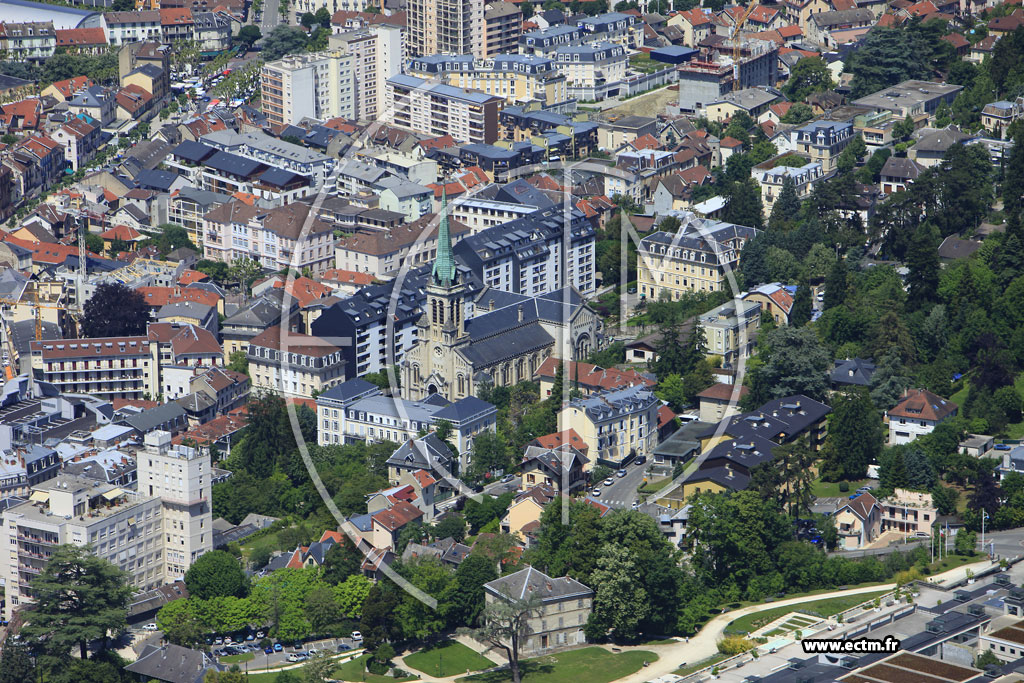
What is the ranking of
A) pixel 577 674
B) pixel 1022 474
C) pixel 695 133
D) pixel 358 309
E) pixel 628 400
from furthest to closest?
1. pixel 695 133
2. pixel 358 309
3. pixel 628 400
4. pixel 1022 474
5. pixel 577 674

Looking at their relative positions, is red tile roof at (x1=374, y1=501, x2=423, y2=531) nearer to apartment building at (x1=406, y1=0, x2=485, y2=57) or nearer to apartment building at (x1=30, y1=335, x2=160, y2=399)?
apartment building at (x1=30, y1=335, x2=160, y2=399)

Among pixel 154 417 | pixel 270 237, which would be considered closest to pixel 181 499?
pixel 154 417

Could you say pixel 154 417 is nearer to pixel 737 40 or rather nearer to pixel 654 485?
pixel 654 485

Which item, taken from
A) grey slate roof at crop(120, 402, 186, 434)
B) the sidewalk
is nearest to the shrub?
the sidewalk

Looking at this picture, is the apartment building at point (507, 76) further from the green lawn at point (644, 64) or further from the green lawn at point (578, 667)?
the green lawn at point (578, 667)

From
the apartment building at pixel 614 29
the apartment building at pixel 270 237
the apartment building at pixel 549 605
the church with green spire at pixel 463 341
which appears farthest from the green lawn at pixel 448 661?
the apartment building at pixel 614 29

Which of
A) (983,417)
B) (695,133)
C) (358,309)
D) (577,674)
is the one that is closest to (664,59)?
(695,133)

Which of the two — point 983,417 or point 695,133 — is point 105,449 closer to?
point 983,417
